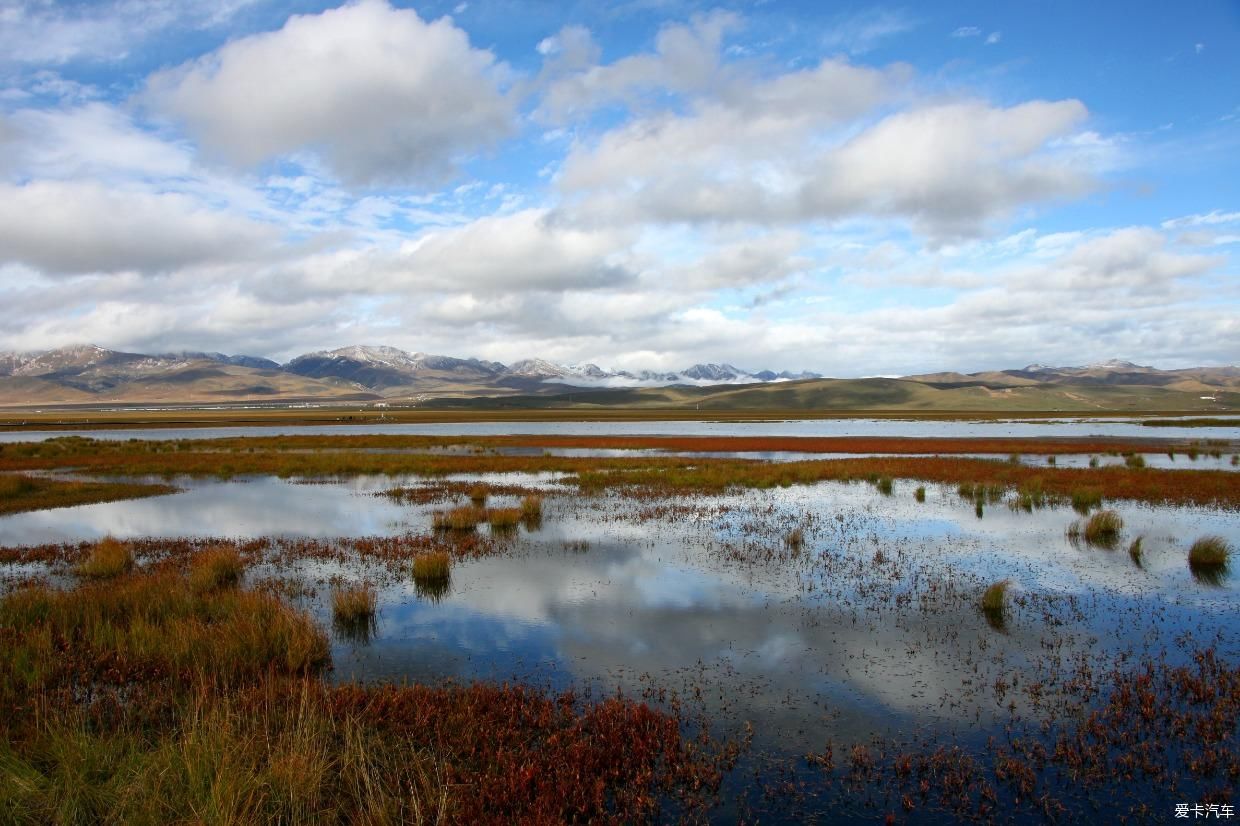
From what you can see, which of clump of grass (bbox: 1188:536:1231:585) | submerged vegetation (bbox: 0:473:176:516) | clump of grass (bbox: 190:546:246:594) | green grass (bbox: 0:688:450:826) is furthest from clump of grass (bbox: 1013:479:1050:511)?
submerged vegetation (bbox: 0:473:176:516)

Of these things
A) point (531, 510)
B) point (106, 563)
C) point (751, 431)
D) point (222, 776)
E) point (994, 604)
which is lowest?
point (751, 431)

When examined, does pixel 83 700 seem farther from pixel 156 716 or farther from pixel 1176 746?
pixel 1176 746

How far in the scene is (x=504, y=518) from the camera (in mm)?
26938

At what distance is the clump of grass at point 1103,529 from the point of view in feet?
76.4

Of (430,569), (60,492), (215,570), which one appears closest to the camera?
(215,570)

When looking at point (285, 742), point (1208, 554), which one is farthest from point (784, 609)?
point (1208, 554)

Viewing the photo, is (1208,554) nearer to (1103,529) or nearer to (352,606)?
(1103,529)

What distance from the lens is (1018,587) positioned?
17922 millimetres

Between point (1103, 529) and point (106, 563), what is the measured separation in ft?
103

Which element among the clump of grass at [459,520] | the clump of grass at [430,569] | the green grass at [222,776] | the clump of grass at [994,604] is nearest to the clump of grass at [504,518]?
the clump of grass at [459,520]

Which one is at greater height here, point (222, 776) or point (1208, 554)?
point (222, 776)

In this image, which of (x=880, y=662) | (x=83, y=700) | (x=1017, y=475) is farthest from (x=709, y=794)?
(x=1017, y=475)

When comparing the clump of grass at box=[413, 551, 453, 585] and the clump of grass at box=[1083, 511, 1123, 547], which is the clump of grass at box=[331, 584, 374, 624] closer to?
the clump of grass at box=[413, 551, 453, 585]

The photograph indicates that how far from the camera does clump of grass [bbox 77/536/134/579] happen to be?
1953cm
